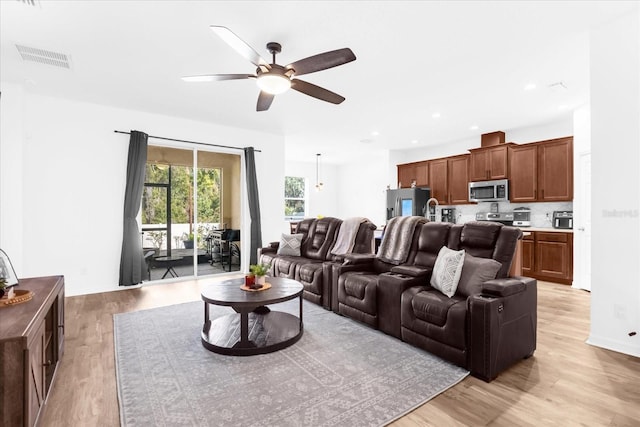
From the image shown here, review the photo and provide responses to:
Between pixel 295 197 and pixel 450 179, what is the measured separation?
487cm

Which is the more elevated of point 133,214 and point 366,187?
point 366,187

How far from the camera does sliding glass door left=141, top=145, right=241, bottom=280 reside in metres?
5.48

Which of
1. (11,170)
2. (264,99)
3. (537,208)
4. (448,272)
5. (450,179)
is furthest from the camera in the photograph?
(450,179)

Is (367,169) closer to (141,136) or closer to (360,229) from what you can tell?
(360,229)

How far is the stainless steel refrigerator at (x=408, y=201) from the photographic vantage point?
7.33 metres

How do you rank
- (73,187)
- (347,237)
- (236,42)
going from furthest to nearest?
(73,187) → (347,237) → (236,42)

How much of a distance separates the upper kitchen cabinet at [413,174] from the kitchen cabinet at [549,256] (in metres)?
2.67

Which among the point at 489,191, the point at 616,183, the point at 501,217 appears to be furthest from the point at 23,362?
the point at 501,217

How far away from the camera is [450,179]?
702 centimetres

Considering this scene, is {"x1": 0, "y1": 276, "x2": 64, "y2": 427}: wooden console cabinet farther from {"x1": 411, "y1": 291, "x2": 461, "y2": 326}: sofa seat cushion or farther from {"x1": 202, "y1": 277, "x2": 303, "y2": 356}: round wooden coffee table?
{"x1": 411, "y1": 291, "x2": 461, "y2": 326}: sofa seat cushion

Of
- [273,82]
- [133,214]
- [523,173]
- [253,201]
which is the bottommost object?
[133,214]

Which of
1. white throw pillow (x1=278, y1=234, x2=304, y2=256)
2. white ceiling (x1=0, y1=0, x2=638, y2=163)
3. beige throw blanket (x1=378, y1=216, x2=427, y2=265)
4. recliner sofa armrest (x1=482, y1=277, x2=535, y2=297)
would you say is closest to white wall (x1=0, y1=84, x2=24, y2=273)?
white ceiling (x1=0, y1=0, x2=638, y2=163)

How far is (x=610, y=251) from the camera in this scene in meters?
2.79

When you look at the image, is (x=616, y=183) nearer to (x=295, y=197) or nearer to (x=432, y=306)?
(x=432, y=306)
